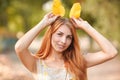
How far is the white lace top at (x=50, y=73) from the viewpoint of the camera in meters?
4.73

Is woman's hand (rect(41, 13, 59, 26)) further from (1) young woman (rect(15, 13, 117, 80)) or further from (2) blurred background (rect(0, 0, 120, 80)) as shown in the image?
(2) blurred background (rect(0, 0, 120, 80))

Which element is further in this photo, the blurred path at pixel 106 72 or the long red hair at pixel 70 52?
the blurred path at pixel 106 72

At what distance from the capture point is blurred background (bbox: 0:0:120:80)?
28.8 feet

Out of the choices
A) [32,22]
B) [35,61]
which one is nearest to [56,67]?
[35,61]

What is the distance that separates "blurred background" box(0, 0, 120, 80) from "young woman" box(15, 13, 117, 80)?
61.1 inches

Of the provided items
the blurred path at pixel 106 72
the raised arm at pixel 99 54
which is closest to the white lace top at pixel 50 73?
the raised arm at pixel 99 54

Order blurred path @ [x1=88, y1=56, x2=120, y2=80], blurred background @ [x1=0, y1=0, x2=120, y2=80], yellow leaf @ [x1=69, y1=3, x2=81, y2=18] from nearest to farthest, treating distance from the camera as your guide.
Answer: yellow leaf @ [x1=69, y1=3, x2=81, y2=18]
blurred background @ [x1=0, y1=0, x2=120, y2=80]
blurred path @ [x1=88, y1=56, x2=120, y2=80]

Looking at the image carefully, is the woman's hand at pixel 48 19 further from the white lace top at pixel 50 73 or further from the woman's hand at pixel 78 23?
the white lace top at pixel 50 73

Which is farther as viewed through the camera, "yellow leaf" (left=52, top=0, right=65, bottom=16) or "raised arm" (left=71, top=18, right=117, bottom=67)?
"raised arm" (left=71, top=18, right=117, bottom=67)

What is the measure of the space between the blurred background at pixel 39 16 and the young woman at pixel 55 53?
61.1 inches

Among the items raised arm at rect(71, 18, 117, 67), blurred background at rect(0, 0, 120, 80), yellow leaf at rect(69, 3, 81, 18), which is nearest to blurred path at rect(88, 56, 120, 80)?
blurred background at rect(0, 0, 120, 80)

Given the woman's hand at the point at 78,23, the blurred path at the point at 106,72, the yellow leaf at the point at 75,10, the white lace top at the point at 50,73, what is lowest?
the white lace top at the point at 50,73

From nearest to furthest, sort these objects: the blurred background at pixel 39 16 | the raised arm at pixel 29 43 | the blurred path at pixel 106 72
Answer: the raised arm at pixel 29 43
the blurred background at pixel 39 16
the blurred path at pixel 106 72

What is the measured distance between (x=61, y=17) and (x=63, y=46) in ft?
0.85
